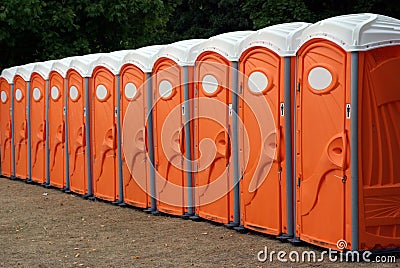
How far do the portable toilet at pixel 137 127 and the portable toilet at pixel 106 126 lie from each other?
178mm

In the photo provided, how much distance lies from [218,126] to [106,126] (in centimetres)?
271

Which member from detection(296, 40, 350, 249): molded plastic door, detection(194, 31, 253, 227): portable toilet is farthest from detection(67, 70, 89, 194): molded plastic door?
detection(296, 40, 350, 249): molded plastic door

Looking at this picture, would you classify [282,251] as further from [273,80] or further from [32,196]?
[32,196]

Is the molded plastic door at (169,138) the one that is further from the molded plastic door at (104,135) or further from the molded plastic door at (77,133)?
the molded plastic door at (77,133)

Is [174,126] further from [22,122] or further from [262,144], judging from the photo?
[22,122]

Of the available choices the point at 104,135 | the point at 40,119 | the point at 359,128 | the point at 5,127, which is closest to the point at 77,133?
the point at 104,135

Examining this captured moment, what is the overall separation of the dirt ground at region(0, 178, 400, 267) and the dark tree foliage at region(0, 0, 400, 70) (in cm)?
678

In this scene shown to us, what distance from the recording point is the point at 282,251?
840 cm

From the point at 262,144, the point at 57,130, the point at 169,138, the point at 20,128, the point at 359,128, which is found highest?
the point at 359,128

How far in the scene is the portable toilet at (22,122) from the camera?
48.1 ft

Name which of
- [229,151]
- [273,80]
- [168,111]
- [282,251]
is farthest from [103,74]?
[282,251]

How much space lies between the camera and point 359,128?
7699 millimetres

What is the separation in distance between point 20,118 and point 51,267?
286 inches

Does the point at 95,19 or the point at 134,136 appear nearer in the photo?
the point at 134,136
